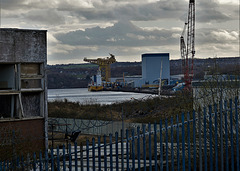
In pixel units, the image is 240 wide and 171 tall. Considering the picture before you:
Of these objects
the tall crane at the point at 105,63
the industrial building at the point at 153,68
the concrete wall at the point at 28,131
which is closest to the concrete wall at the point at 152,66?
the industrial building at the point at 153,68

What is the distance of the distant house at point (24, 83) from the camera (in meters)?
13.9

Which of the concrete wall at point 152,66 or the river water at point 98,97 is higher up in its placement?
the concrete wall at point 152,66

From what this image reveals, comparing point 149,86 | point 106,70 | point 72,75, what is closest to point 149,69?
point 149,86

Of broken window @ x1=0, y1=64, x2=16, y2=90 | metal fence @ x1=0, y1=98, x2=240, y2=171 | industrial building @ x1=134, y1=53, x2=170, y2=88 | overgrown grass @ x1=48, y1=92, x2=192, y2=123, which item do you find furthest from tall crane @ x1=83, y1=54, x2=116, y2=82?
metal fence @ x1=0, y1=98, x2=240, y2=171

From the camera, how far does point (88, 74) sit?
187750 millimetres

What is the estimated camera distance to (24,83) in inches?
571

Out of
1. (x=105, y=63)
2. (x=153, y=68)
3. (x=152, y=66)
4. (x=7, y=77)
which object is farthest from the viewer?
(x=105, y=63)

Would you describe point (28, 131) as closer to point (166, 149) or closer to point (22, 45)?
point (22, 45)

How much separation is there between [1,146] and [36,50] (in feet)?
14.2

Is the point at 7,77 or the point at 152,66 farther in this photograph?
the point at 152,66

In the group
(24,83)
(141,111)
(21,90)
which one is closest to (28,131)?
(21,90)

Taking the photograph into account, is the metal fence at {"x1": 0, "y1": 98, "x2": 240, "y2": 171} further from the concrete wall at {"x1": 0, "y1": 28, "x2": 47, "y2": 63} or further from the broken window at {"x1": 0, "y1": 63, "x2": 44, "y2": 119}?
the concrete wall at {"x1": 0, "y1": 28, "x2": 47, "y2": 63}

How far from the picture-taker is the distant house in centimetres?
1395

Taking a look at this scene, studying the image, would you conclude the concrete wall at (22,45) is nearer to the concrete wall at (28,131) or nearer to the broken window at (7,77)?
the broken window at (7,77)
